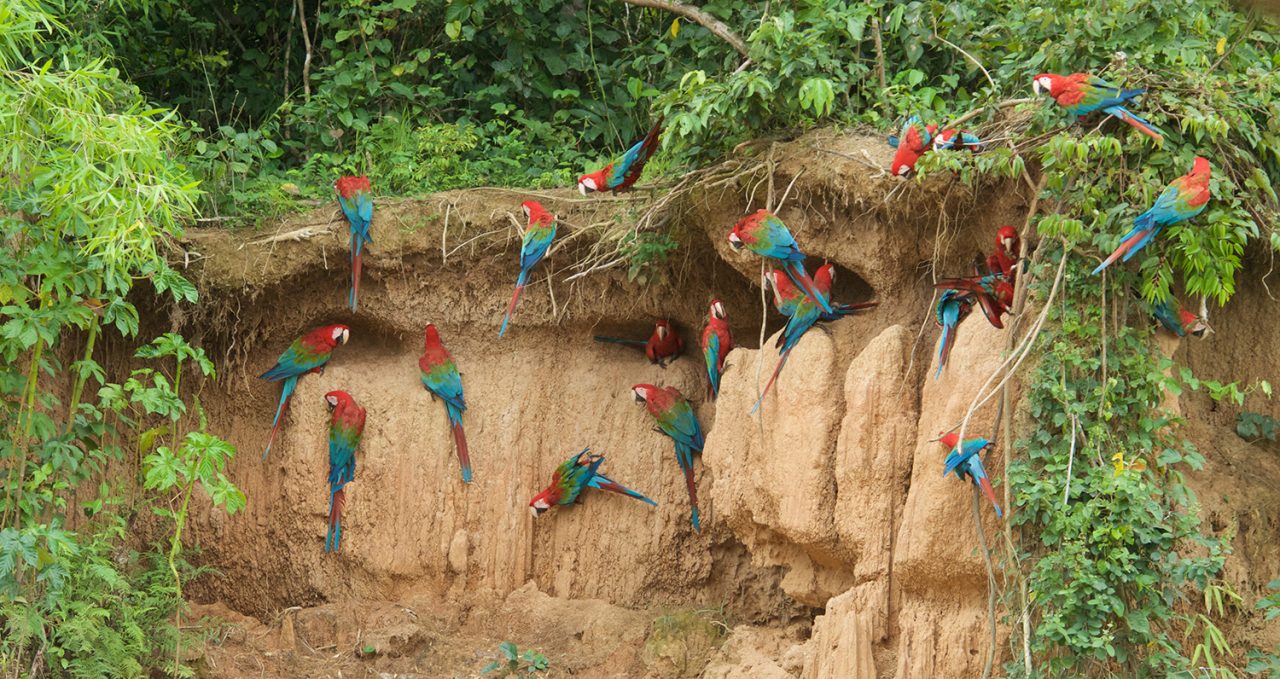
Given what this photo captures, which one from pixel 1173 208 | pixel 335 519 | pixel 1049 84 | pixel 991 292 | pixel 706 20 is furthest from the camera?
pixel 335 519

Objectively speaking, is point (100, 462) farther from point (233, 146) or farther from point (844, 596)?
point (844, 596)

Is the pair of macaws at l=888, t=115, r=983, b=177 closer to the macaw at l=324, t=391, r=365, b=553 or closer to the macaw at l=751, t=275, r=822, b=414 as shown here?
the macaw at l=751, t=275, r=822, b=414

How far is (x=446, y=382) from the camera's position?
5.73m

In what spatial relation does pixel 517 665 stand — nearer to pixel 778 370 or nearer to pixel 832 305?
pixel 778 370

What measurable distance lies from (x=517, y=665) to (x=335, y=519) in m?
1.09

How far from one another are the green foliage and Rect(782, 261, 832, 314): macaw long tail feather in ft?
5.70

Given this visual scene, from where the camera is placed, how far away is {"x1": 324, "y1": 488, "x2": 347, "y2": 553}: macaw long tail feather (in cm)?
573

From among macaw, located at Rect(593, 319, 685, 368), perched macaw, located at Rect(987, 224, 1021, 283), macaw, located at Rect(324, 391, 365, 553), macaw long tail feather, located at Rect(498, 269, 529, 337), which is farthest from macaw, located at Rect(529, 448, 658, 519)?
perched macaw, located at Rect(987, 224, 1021, 283)

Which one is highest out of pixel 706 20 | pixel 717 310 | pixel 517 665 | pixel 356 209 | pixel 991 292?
pixel 706 20

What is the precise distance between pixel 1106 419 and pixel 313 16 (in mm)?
4823

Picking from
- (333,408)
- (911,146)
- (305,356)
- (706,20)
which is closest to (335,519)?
(333,408)

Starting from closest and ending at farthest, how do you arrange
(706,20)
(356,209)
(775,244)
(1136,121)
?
(1136,121), (775,244), (356,209), (706,20)

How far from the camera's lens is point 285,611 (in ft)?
18.6

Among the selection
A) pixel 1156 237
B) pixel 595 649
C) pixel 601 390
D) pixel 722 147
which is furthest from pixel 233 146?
pixel 1156 237
